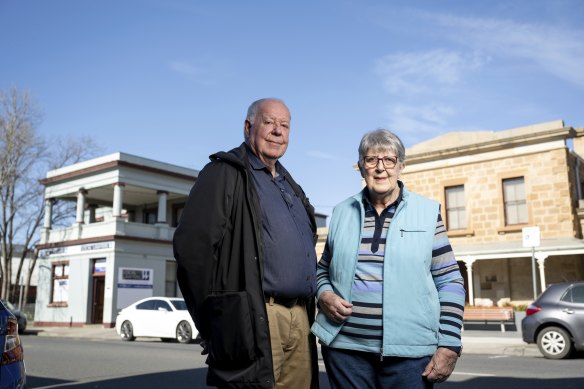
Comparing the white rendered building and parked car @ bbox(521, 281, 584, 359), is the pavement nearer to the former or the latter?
parked car @ bbox(521, 281, 584, 359)

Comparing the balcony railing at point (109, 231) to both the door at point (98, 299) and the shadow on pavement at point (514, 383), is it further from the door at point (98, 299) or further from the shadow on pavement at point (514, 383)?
the shadow on pavement at point (514, 383)

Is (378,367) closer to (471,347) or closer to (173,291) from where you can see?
(471,347)

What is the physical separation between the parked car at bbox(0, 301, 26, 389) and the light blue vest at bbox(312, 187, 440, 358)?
7.77ft

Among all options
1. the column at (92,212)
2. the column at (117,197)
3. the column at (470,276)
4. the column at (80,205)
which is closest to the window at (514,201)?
the column at (470,276)

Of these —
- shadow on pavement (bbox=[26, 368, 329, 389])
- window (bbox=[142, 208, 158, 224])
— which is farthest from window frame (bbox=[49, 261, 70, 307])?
shadow on pavement (bbox=[26, 368, 329, 389])

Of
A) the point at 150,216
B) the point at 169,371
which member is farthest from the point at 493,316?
the point at 150,216

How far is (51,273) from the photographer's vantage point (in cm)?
3197

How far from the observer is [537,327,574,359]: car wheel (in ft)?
38.7

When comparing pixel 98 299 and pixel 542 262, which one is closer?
pixel 542 262

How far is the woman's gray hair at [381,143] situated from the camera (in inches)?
128

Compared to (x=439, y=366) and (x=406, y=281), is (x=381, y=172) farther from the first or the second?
(x=439, y=366)

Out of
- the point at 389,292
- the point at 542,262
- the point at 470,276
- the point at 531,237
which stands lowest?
the point at 389,292

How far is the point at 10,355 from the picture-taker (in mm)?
4289

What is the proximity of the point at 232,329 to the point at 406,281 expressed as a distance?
2.98ft
